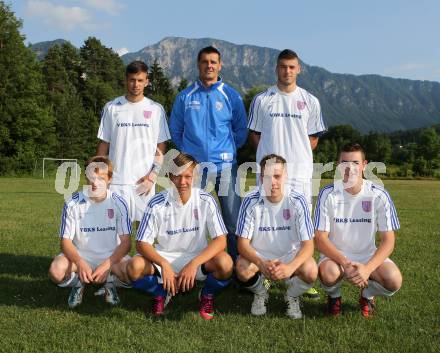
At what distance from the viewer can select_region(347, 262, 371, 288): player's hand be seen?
13.9 ft

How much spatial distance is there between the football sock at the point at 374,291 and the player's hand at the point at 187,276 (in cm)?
170

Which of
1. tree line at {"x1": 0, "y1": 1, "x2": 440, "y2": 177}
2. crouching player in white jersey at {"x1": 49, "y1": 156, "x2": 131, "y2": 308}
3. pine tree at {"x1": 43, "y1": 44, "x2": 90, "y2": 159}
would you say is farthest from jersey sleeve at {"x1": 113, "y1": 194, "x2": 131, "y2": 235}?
pine tree at {"x1": 43, "y1": 44, "x2": 90, "y2": 159}

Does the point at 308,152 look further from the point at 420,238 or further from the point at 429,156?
the point at 429,156

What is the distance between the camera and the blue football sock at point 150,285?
15.0 feet

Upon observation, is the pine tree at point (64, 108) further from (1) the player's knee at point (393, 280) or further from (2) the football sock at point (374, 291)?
(1) the player's knee at point (393, 280)

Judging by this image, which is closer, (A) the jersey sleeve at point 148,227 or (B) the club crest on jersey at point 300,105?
(A) the jersey sleeve at point 148,227

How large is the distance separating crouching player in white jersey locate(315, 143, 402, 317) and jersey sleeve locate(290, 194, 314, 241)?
0.15 m

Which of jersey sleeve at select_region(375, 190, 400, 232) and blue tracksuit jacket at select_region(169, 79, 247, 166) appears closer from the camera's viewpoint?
jersey sleeve at select_region(375, 190, 400, 232)

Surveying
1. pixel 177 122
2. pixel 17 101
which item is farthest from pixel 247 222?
pixel 17 101

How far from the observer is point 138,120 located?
5578 millimetres

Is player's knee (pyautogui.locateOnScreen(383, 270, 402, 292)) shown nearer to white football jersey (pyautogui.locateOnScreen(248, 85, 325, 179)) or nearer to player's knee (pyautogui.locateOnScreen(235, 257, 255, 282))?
player's knee (pyautogui.locateOnScreen(235, 257, 255, 282))

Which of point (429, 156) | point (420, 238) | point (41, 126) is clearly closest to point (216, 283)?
point (420, 238)

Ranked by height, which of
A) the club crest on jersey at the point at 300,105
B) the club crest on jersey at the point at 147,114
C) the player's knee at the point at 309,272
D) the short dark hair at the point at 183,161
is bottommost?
the player's knee at the point at 309,272

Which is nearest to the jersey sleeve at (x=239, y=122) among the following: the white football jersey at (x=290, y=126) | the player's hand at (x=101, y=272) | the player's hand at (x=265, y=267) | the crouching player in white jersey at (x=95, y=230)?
the white football jersey at (x=290, y=126)
